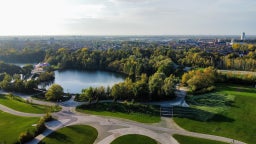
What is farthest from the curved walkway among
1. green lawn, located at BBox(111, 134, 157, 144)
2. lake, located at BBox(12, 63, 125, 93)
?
lake, located at BBox(12, 63, 125, 93)

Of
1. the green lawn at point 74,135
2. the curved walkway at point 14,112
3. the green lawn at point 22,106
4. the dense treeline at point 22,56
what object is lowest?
the green lawn at point 74,135

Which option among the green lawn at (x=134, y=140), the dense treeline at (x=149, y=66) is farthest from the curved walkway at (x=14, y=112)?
the green lawn at (x=134, y=140)

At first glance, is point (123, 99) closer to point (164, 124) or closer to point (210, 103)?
point (164, 124)

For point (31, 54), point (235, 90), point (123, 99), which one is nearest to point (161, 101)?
point (123, 99)

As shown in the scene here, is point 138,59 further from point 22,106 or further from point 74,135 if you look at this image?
point 74,135

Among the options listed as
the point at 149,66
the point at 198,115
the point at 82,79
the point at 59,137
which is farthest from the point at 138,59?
the point at 59,137

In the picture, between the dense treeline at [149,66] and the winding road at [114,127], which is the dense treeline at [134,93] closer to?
the dense treeline at [149,66]
